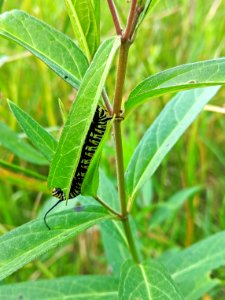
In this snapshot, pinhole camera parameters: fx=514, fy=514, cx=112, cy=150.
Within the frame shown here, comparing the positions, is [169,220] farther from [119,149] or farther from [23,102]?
[119,149]

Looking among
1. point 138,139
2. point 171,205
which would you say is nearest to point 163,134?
point 171,205

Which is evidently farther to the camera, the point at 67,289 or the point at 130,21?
the point at 67,289

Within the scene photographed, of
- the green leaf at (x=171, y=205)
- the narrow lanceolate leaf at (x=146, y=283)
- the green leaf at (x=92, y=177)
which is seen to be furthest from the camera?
the green leaf at (x=171, y=205)

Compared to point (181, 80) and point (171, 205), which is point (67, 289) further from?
point (171, 205)

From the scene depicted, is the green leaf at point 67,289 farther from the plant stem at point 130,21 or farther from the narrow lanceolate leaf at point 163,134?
the plant stem at point 130,21

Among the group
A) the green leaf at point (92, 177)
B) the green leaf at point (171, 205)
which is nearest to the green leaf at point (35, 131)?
Result: the green leaf at point (92, 177)
